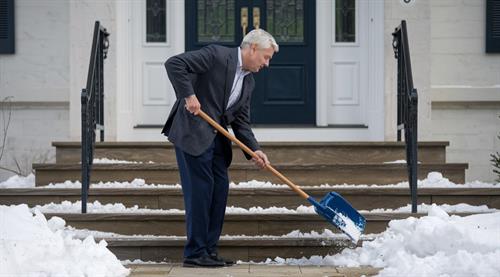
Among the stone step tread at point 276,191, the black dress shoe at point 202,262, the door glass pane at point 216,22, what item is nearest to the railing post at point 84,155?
the stone step tread at point 276,191

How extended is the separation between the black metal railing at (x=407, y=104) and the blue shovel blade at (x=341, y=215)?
2.76 feet

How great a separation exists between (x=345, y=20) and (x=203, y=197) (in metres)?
4.26

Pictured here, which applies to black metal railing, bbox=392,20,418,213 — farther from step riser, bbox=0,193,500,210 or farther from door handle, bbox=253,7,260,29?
door handle, bbox=253,7,260,29

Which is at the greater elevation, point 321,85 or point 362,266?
point 321,85

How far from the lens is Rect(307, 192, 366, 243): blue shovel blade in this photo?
6.77 meters

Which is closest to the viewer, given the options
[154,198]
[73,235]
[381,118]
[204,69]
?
[204,69]

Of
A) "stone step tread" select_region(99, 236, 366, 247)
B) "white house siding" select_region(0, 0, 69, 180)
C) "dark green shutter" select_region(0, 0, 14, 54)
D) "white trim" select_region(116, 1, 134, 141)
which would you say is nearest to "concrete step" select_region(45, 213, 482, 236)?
"stone step tread" select_region(99, 236, 366, 247)

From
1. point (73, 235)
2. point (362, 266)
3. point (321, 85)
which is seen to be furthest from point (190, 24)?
point (362, 266)

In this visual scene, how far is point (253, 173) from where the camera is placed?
326 inches

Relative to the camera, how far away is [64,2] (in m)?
10.4

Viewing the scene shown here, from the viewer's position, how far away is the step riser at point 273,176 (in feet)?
27.1

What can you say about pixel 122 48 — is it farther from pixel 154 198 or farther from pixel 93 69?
pixel 154 198

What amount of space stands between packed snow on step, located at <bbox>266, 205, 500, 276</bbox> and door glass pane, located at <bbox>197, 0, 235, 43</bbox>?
3.88 metres

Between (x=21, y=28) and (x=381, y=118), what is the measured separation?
155 inches
